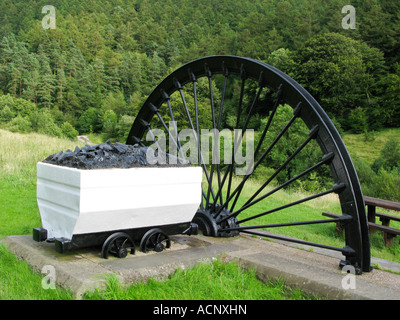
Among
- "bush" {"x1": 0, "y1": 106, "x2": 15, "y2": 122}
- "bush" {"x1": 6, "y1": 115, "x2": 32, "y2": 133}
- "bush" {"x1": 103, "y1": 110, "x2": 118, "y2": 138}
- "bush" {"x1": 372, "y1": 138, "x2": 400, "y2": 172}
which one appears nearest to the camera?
"bush" {"x1": 372, "y1": 138, "x2": 400, "y2": 172}

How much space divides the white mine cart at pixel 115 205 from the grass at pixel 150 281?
50cm

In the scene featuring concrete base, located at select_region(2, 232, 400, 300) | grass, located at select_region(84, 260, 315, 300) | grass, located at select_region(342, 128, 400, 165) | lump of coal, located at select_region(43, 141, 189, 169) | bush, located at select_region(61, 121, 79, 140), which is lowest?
grass, located at select_region(84, 260, 315, 300)

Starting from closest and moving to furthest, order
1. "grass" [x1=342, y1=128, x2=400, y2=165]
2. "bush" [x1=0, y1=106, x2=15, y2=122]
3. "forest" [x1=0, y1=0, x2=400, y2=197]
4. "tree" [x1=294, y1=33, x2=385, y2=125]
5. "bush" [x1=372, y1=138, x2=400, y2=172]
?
"bush" [x1=372, y1=138, x2=400, y2=172] → "grass" [x1=342, y1=128, x2=400, y2=165] → "tree" [x1=294, y1=33, x2=385, y2=125] → "forest" [x1=0, y1=0, x2=400, y2=197] → "bush" [x1=0, y1=106, x2=15, y2=122]

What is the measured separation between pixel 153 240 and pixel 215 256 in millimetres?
662

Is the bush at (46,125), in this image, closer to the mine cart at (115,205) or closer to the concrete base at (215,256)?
the mine cart at (115,205)

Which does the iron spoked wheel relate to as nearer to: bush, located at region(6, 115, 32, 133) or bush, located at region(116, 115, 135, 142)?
bush, located at region(116, 115, 135, 142)

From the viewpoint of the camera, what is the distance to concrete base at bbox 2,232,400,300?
3125 mm

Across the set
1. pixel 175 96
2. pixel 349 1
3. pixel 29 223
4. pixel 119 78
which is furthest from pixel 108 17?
pixel 29 223

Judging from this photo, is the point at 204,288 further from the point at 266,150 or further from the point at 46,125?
the point at 46,125

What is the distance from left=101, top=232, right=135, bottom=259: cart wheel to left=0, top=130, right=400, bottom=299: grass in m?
0.56

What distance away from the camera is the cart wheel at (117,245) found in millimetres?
3755

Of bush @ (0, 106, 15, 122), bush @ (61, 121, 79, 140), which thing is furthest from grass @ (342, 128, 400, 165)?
bush @ (0, 106, 15, 122)

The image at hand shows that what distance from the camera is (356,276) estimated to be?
350 cm

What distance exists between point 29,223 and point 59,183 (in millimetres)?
2443
